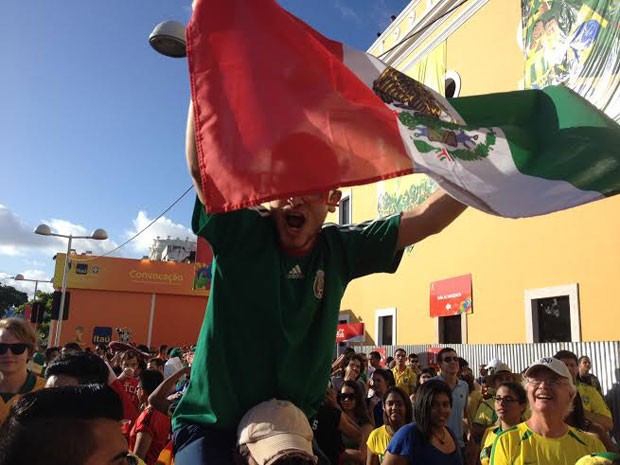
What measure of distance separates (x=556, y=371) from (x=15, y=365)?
12.7 feet

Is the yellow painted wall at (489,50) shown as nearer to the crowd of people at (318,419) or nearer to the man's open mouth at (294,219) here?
the crowd of people at (318,419)

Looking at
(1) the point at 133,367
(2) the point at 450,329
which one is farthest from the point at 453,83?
(1) the point at 133,367

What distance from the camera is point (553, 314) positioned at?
1307 cm

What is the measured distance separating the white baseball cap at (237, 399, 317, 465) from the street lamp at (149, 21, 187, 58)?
169cm

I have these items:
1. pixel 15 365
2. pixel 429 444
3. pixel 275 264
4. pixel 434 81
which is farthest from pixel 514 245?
pixel 275 264

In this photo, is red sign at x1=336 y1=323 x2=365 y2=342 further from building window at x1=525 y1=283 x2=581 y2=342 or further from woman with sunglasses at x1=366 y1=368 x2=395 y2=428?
woman with sunglasses at x1=366 y1=368 x2=395 y2=428

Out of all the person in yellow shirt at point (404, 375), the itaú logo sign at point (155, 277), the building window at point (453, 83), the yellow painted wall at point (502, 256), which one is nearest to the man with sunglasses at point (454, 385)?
the person in yellow shirt at point (404, 375)

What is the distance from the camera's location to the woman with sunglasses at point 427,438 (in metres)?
4.68

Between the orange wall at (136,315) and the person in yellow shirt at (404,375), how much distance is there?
24.3 meters

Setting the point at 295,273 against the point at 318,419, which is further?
the point at 318,419

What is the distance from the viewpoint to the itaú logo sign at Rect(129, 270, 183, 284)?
3412 centimetres

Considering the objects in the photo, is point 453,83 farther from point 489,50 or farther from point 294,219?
point 294,219

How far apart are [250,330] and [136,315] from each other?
33763 millimetres

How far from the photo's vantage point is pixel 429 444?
480cm
